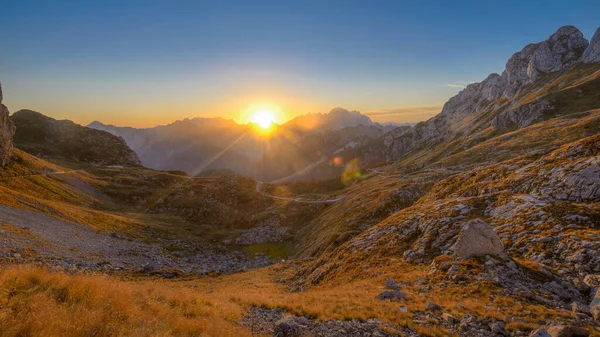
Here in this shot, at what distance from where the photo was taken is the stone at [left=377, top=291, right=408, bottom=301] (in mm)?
20672

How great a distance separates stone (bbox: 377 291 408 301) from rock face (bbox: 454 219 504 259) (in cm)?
804

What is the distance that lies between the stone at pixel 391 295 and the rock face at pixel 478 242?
804 cm

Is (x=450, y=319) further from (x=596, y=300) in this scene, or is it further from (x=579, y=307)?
(x=596, y=300)

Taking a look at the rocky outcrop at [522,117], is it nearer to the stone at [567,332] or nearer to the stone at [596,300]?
the stone at [596,300]

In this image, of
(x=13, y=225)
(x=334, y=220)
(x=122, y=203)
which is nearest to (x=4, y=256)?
(x=13, y=225)

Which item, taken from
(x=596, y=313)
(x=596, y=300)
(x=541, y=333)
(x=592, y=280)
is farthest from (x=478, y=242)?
(x=541, y=333)

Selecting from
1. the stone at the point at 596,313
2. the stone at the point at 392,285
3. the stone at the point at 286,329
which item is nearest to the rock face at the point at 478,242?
the stone at the point at 392,285

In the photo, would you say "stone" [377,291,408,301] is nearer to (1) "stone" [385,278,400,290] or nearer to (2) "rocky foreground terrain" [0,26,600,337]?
(2) "rocky foreground terrain" [0,26,600,337]

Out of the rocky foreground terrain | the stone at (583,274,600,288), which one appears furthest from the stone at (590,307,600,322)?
the stone at (583,274,600,288)

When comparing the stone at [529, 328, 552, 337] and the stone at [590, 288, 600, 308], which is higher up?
the stone at [529, 328, 552, 337]

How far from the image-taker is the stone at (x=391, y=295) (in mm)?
20672

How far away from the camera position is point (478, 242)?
23750 millimetres

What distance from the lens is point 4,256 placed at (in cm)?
3183

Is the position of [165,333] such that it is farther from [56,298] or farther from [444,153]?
[444,153]
